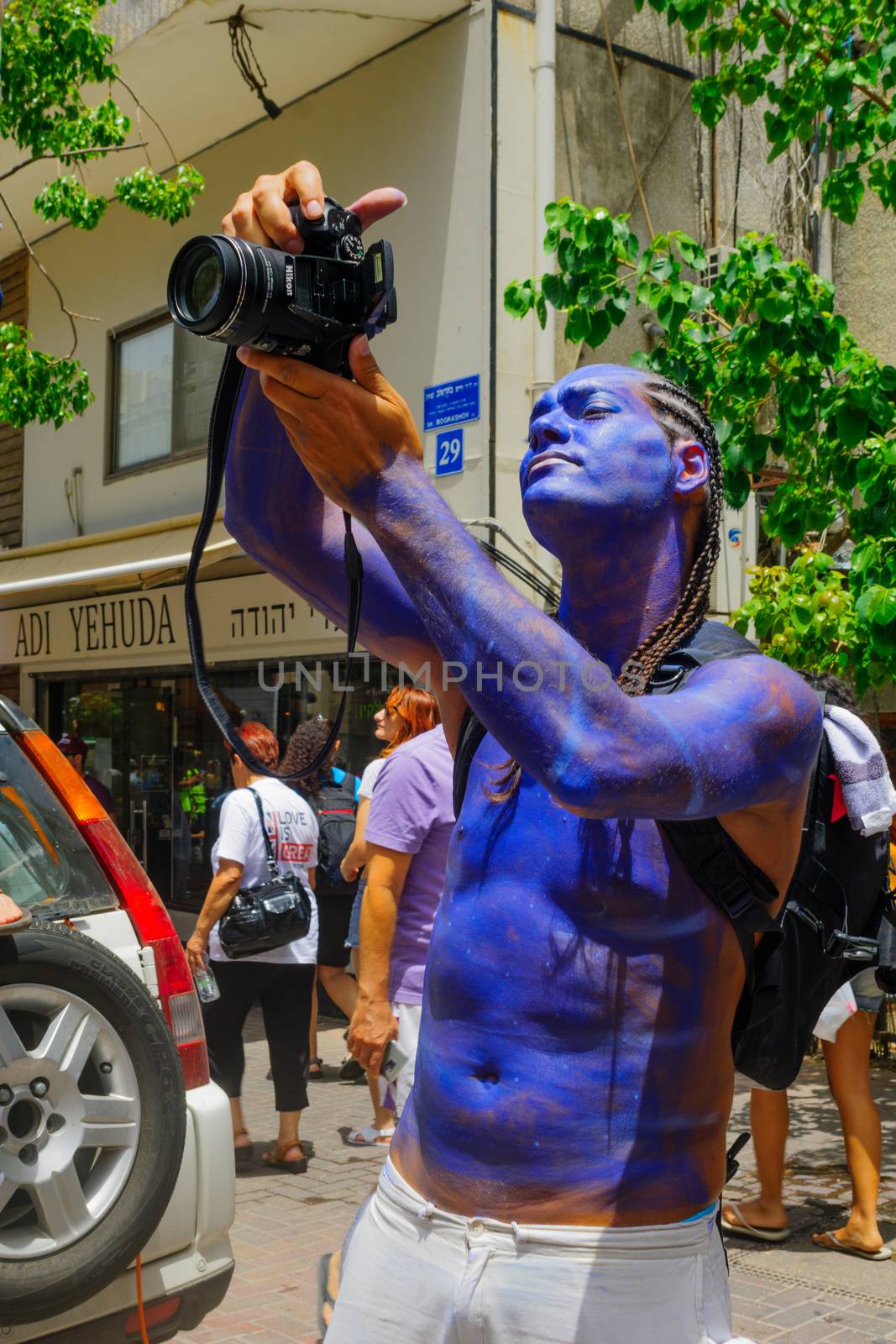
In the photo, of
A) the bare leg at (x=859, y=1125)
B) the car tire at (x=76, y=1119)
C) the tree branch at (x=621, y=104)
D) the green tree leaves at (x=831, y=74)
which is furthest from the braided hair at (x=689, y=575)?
the tree branch at (x=621, y=104)

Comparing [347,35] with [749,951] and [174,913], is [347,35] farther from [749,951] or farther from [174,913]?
[749,951]

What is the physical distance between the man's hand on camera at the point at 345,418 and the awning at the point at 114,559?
24.9 ft

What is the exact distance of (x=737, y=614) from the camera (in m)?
6.42

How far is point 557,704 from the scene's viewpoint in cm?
135

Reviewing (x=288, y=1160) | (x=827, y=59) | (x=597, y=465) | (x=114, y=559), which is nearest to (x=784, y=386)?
(x=827, y=59)

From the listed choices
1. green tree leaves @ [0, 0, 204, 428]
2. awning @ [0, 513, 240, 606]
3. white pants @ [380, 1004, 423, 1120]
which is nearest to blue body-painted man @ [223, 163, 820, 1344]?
white pants @ [380, 1004, 423, 1120]

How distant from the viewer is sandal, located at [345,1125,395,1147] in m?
6.40

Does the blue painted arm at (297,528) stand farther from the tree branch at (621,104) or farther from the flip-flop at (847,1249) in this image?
the tree branch at (621,104)

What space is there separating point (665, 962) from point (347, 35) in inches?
367

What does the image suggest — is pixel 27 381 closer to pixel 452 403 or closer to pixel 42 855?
pixel 452 403

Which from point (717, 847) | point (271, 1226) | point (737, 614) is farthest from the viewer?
point (737, 614)

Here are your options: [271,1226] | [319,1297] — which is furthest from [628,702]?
[271,1226]

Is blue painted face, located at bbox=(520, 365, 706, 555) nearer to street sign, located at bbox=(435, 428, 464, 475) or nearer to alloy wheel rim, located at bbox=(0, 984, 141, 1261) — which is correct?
alloy wheel rim, located at bbox=(0, 984, 141, 1261)

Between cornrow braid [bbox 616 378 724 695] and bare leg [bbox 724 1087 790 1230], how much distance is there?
3586 mm
